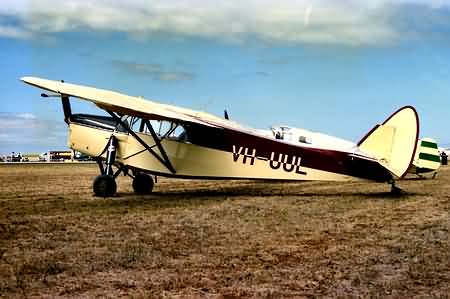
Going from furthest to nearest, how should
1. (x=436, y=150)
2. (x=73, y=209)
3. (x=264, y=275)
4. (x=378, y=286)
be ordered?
(x=436, y=150) < (x=73, y=209) < (x=264, y=275) < (x=378, y=286)

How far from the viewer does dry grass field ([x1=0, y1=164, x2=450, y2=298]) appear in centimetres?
477

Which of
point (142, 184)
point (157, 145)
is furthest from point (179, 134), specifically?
point (142, 184)

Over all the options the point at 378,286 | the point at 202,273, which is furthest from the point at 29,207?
the point at 378,286

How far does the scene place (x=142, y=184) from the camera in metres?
14.8

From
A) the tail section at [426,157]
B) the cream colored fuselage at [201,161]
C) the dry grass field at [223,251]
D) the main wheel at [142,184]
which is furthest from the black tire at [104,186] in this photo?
the tail section at [426,157]

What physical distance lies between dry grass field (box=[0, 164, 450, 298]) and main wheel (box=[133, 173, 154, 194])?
10.9ft

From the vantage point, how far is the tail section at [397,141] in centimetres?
1320

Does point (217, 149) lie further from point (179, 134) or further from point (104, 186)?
point (104, 186)

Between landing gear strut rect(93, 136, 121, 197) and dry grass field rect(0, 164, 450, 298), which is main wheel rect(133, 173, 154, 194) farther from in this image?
dry grass field rect(0, 164, 450, 298)

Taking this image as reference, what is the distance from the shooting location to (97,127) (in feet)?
Result: 46.6

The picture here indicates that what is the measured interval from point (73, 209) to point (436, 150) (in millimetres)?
16970

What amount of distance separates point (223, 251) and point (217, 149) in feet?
24.7

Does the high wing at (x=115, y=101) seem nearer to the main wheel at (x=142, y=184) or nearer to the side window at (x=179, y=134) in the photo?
the side window at (x=179, y=134)

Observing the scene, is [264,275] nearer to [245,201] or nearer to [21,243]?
[21,243]
